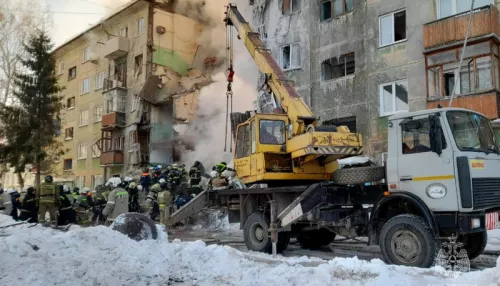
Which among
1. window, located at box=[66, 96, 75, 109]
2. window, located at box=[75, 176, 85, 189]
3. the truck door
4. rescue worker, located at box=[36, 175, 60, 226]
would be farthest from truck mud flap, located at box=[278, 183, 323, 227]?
window, located at box=[66, 96, 75, 109]

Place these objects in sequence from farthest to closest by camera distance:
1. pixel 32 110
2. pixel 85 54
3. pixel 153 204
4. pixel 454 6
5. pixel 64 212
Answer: pixel 85 54 < pixel 32 110 < pixel 454 6 < pixel 153 204 < pixel 64 212

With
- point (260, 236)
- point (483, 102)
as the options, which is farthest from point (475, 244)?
point (483, 102)

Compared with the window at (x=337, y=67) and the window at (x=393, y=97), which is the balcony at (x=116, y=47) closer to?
the window at (x=337, y=67)

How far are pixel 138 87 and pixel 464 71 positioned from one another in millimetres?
21832

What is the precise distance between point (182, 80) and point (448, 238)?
26584 mm

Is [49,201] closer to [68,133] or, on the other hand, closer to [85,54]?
[85,54]

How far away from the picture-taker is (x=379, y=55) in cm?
1956

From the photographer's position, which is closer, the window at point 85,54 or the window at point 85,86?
the window at point 85,86

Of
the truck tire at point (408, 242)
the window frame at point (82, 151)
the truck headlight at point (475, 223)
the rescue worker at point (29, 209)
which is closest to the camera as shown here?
the truck headlight at point (475, 223)

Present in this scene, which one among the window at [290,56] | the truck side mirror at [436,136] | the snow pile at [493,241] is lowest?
the snow pile at [493,241]

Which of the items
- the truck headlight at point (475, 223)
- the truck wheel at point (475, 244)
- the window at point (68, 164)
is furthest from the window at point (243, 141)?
the window at point (68, 164)

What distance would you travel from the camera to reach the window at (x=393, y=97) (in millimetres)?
18734

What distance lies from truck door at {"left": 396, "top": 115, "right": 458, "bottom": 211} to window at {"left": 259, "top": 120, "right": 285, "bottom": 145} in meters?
2.94

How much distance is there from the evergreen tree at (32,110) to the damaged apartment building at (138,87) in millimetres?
4167
